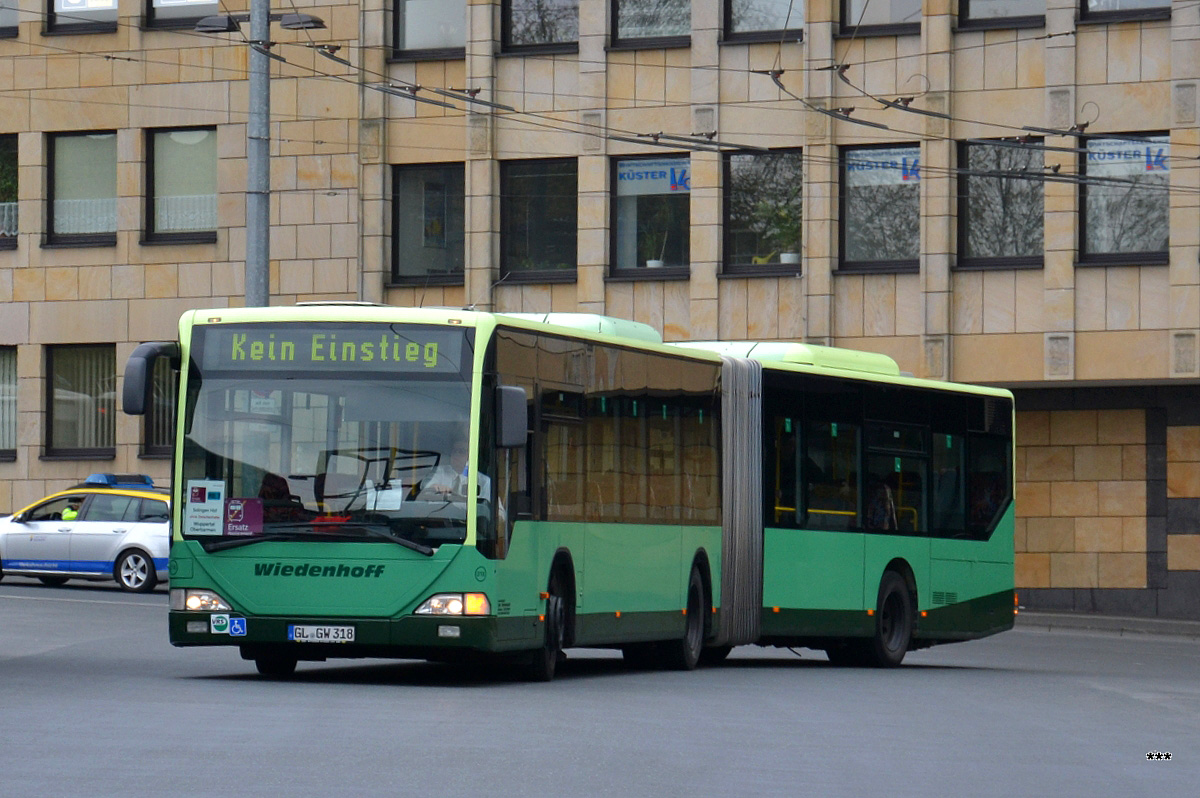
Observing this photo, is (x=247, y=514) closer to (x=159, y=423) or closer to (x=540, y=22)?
(x=540, y=22)

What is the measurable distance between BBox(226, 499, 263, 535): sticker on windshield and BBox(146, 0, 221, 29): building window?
78.3 ft

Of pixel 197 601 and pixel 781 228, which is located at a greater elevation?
pixel 781 228

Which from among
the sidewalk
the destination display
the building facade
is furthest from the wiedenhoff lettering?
the sidewalk

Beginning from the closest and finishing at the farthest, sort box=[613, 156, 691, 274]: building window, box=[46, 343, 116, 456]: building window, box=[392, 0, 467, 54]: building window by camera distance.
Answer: box=[613, 156, 691, 274]: building window, box=[392, 0, 467, 54]: building window, box=[46, 343, 116, 456]: building window

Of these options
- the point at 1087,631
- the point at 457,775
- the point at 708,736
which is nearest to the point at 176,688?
the point at 708,736

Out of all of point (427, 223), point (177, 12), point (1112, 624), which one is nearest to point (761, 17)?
point (427, 223)

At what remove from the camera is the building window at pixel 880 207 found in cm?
3328

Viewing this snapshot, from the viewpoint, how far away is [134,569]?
3216cm

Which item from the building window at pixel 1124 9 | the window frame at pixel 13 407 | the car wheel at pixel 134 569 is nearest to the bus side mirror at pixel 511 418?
the car wheel at pixel 134 569

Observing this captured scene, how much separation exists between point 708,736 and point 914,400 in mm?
9978

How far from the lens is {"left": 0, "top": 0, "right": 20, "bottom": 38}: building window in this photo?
3825 cm

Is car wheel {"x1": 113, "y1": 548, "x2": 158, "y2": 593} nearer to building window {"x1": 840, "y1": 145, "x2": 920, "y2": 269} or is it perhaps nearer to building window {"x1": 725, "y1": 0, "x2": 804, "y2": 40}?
building window {"x1": 840, "y1": 145, "x2": 920, "y2": 269}

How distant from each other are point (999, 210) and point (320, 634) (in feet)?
66.1

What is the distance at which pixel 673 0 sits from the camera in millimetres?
34656
